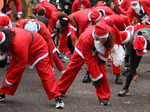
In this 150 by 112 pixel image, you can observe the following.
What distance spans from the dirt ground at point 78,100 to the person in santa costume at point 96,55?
0.29 m

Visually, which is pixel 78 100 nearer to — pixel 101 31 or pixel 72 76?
pixel 72 76

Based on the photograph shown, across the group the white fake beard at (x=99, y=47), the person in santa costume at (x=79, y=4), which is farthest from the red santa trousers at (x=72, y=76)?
the person in santa costume at (x=79, y=4)

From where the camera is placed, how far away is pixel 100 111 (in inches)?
236

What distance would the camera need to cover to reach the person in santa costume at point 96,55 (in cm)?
596

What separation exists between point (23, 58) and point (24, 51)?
0.11m

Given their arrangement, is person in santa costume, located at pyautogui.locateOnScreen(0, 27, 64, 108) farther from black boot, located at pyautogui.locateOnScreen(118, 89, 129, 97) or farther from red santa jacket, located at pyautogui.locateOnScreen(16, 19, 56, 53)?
black boot, located at pyautogui.locateOnScreen(118, 89, 129, 97)

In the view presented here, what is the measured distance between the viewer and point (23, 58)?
5664 millimetres

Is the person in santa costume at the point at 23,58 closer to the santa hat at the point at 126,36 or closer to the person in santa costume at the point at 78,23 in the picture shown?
the santa hat at the point at 126,36

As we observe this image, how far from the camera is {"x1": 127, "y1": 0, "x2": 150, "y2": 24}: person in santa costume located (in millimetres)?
9203

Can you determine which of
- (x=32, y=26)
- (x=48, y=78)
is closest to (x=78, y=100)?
(x=48, y=78)

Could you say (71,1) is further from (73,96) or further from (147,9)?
(73,96)

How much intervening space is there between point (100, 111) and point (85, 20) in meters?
3.27

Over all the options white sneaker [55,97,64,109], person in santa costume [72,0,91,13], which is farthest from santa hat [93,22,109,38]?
person in santa costume [72,0,91,13]

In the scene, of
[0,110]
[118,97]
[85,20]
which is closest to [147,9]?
[85,20]
